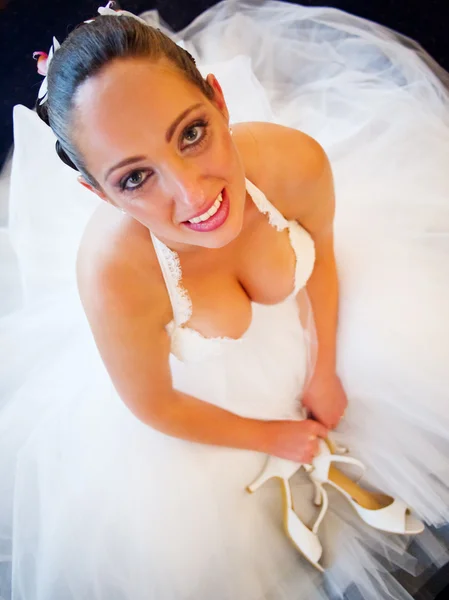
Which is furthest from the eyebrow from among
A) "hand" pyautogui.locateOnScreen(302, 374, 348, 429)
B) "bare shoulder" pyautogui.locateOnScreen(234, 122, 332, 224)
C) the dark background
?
the dark background

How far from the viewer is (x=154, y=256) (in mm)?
784

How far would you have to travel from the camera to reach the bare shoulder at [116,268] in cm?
75

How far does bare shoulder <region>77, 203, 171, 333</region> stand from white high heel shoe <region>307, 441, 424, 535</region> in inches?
18.0

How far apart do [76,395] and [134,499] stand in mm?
214

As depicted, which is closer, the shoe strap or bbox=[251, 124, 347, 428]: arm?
bbox=[251, 124, 347, 428]: arm

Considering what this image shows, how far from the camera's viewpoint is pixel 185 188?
24.0 inches

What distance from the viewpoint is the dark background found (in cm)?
158

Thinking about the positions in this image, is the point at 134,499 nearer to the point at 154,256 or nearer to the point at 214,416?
the point at 214,416

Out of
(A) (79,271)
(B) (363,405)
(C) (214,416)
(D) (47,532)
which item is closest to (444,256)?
(B) (363,405)

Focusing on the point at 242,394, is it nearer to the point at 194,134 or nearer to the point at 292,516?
the point at 292,516

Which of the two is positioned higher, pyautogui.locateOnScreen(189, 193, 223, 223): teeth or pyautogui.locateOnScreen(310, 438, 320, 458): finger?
pyautogui.locateOnScreen(189, 193, 223, 223): teeth

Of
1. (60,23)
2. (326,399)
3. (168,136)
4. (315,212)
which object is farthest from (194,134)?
(60,23)

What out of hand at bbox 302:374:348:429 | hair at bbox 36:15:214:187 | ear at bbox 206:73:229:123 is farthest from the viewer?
hand at bbox 302:374:348:429

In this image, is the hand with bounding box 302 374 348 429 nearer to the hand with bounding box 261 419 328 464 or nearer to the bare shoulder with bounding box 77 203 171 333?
the hand with bounding box 261 419 328 464
